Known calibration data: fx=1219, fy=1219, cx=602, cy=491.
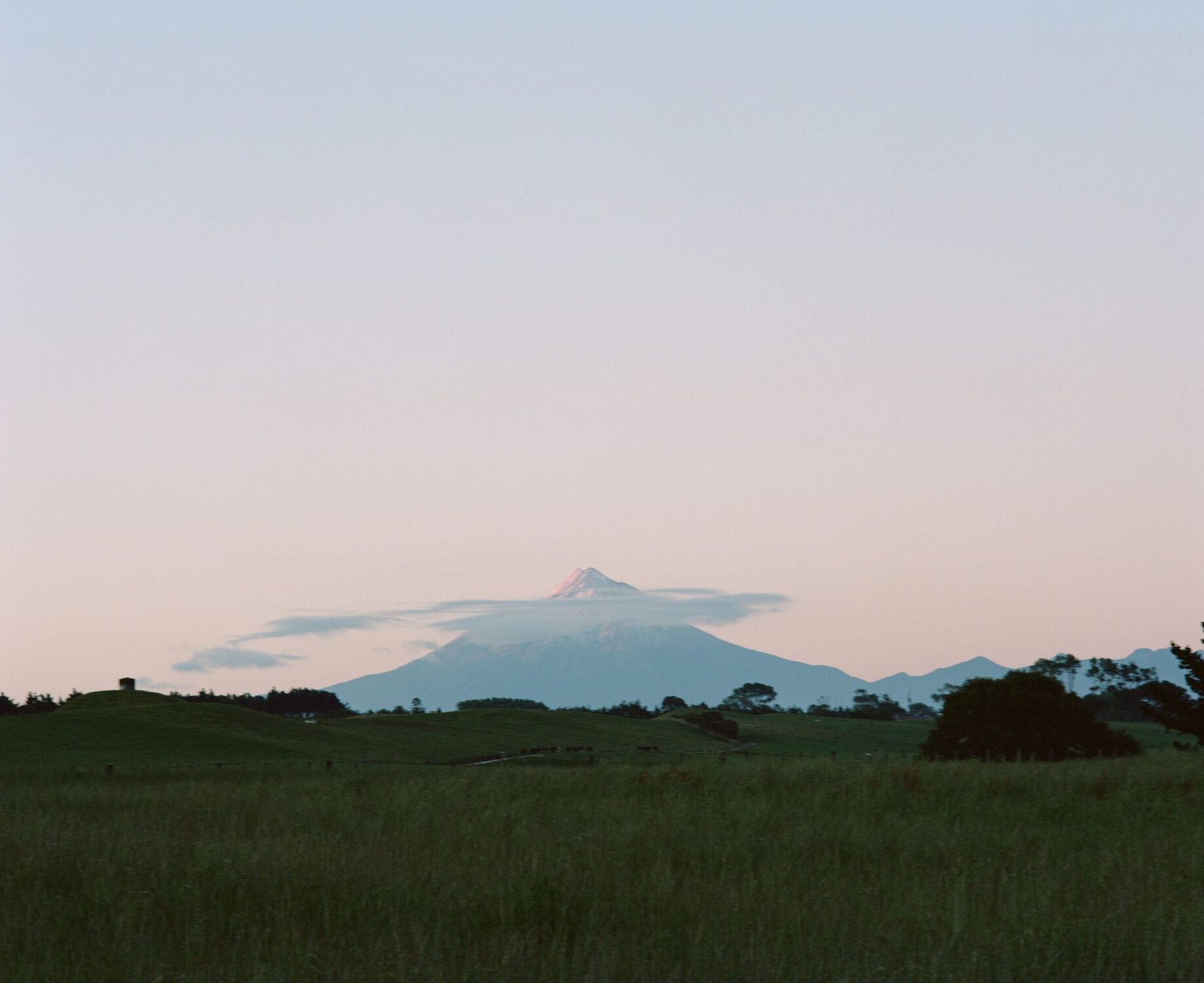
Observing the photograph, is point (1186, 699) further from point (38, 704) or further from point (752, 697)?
point (752, 697)

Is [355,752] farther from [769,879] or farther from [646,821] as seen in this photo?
[769,879]

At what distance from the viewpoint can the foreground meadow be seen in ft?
22.7

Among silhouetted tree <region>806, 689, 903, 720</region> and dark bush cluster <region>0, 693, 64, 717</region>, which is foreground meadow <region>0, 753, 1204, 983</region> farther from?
silhouetted tree <region>806, 689, 903, 720</region>

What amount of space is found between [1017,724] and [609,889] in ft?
92.6

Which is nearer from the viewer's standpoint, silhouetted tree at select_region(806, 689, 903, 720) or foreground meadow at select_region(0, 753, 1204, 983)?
foreground meadow at select_region(0, 753, 1204, 983)

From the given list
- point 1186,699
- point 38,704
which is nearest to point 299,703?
point 38,704

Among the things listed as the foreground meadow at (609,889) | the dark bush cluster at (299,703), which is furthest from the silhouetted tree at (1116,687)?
the foreground meadow at (609,889)

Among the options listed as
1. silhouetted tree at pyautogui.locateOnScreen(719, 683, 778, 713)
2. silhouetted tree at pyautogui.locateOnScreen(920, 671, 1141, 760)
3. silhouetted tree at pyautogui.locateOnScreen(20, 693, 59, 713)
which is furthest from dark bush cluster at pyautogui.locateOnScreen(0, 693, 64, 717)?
silhouetted tree at pyautogui.locateOnScreen(719, 683, 778, 713)

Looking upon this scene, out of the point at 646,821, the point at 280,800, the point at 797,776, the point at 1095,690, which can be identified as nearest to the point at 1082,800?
the point at 797,776

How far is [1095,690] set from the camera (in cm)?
15338

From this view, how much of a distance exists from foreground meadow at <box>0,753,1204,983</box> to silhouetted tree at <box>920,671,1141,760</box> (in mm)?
18908

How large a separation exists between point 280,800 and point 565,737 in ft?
188

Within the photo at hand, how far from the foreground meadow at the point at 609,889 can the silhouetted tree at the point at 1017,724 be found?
18.9 m

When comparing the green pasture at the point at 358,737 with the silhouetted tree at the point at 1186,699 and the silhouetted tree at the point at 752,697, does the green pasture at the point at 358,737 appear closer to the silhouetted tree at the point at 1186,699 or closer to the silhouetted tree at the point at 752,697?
the silhouetted tree at the point at 1186,699
